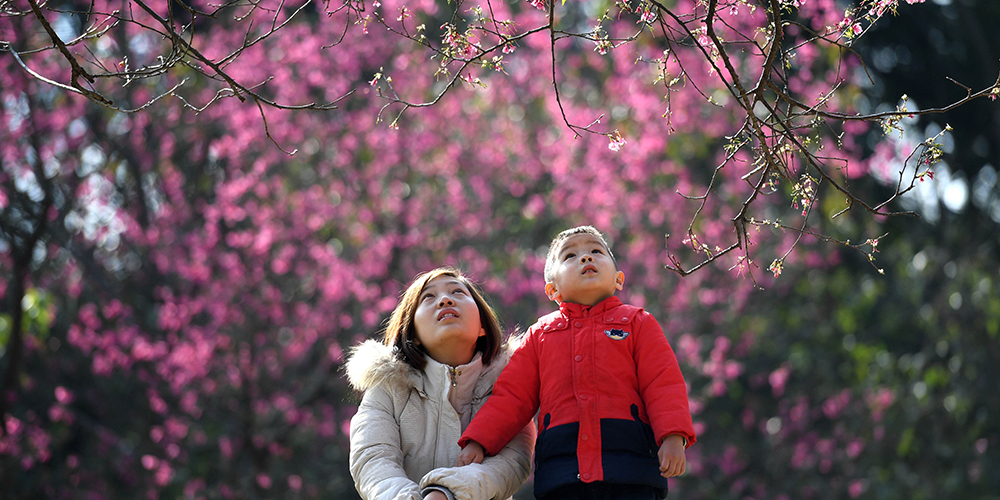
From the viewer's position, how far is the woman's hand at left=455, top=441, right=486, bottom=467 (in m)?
2.36

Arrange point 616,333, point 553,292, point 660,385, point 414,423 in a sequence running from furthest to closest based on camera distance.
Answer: point 553,292, point 414,423, point 616,333, point 660,385

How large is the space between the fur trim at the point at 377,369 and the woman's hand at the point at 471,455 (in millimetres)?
284

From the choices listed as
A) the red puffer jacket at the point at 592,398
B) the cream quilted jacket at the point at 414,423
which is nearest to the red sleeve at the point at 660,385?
the red puffer jacket at the point at 592,398

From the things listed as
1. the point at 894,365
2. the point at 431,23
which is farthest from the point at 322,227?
the point at 894,365

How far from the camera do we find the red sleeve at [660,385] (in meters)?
2.23

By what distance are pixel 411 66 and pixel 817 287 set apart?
496cm

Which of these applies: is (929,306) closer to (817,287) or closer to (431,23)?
(817,287)

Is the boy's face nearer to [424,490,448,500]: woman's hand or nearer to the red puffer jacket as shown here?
the red puffer jacket

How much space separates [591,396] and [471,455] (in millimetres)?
339

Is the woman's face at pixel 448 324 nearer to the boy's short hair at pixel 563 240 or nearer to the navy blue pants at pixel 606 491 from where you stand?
the boy's short hair at pixel 563 240

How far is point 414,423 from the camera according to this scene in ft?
8.39

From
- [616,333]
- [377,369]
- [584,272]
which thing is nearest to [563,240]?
[584,272]

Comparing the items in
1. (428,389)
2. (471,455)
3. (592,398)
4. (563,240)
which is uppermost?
(563,240)

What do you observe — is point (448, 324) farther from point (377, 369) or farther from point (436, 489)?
point (436, 489)
